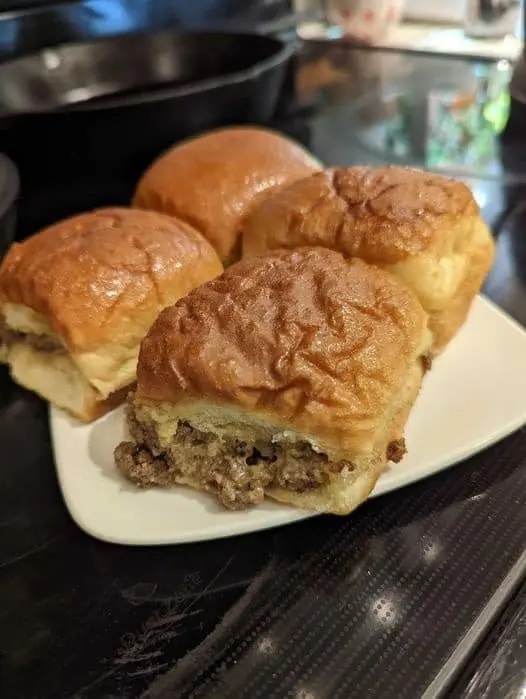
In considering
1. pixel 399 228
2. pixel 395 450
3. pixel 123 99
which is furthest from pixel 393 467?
pixel 123 99

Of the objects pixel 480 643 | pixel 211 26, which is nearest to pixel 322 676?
pixel 480 643

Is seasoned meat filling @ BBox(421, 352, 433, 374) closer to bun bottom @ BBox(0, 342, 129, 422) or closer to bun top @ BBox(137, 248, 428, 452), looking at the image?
bun top @ BBox(137, 248, 428, 452)

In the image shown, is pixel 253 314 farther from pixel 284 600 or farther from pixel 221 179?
pixel 221 179

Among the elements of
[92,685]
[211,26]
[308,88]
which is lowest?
[92,685]

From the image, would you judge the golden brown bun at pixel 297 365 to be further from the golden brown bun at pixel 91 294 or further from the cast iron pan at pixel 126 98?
the cast iron pan at pixel 126 98

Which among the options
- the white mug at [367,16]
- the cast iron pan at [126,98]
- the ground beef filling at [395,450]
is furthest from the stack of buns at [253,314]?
the white mug at [367,16]

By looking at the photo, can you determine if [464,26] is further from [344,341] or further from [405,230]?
[344,341]

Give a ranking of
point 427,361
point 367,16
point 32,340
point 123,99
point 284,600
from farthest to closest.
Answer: point 367,16
point 123,99
point 32,340
point 427,361
point 284,600
